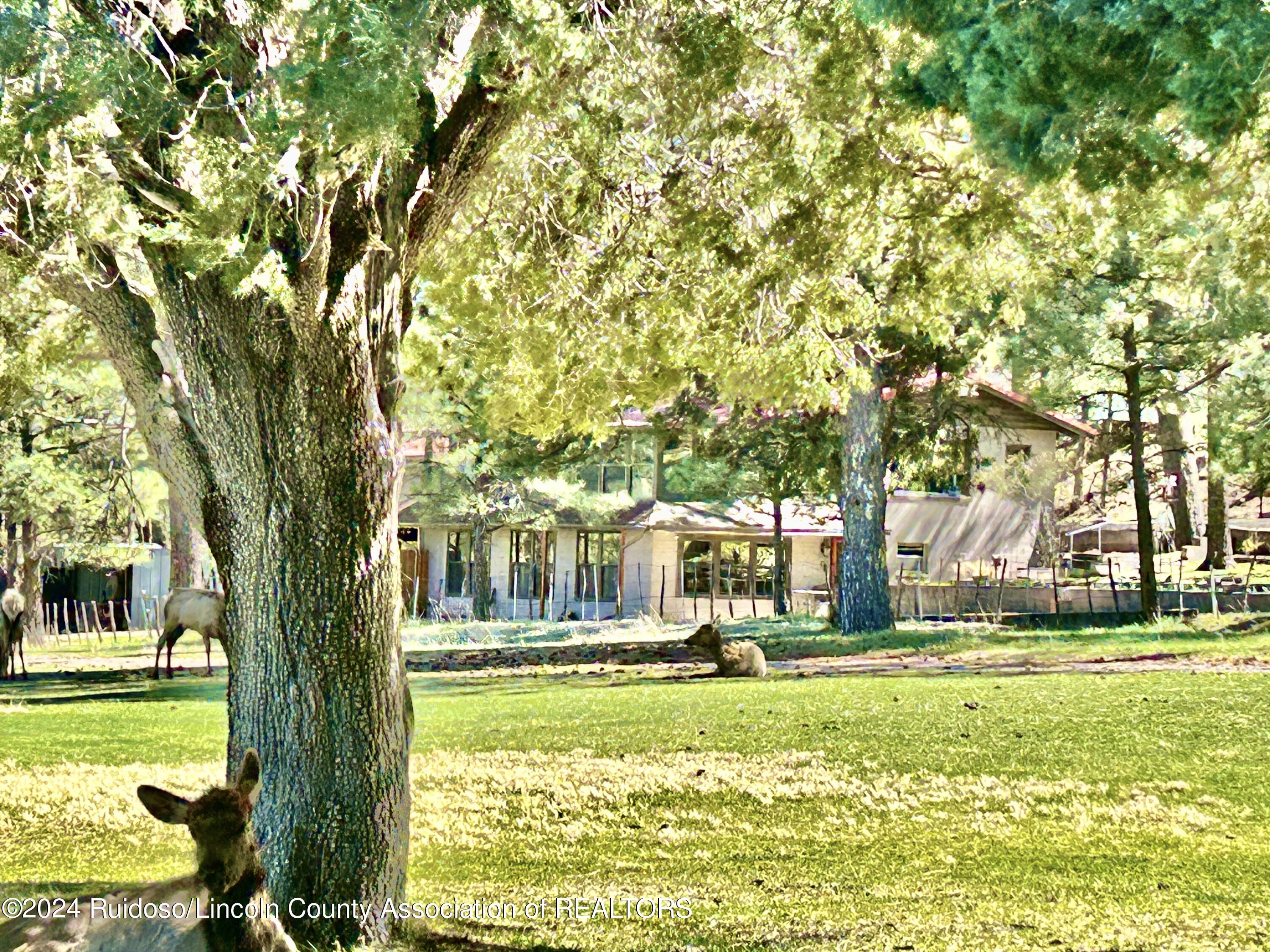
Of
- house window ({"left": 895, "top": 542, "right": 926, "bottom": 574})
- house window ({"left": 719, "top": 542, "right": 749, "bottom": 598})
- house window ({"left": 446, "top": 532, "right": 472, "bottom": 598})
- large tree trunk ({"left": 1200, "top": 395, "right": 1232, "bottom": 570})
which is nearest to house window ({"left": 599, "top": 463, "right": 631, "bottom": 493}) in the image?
house window ({"left": 719, "top": 542, "right": 749, "bottom": 598})

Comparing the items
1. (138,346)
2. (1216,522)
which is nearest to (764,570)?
(1216,522)

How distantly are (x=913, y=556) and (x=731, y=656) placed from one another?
2132 cm

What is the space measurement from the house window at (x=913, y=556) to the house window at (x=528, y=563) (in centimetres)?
1035

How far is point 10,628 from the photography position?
2167cm

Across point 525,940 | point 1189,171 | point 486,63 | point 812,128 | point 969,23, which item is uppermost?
point 812,128

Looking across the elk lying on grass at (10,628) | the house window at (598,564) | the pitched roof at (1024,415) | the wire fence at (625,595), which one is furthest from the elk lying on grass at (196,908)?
the house window at (598,564)

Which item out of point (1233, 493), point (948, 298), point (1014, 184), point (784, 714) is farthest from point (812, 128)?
point (1233, 493)

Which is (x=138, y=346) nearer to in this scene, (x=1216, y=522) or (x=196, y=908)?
(x=196, y=908)

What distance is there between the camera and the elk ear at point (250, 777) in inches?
229

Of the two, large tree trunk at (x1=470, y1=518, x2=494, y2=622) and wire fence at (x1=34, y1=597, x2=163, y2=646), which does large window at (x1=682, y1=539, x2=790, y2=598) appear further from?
wire fence at (x1=34, y1=597, x2=163, y2=646)

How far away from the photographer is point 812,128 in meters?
10.0

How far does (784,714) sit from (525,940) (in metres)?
7.17

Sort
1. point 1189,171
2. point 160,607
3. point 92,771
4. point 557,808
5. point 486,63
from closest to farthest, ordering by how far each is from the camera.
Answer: point 1189,171, point 486,63, point 557,808, point 92,771, point 160,607

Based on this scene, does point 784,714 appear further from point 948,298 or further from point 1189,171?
point 1189,171
